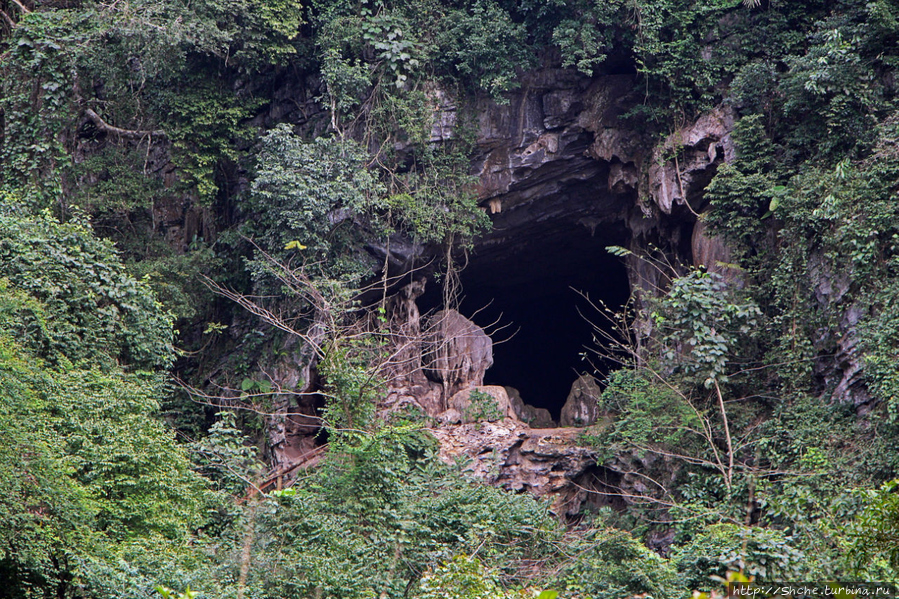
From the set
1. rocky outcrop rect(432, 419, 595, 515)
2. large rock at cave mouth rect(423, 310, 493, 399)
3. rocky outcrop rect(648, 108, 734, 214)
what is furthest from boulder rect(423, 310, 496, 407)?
rocky outcrop rect(648, 108, 734, 214)

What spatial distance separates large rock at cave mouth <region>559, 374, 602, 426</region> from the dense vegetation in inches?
83.8

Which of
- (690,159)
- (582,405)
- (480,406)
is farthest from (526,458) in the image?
(690,159)

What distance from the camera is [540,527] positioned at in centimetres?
1191

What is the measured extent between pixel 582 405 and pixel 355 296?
14.8 feet

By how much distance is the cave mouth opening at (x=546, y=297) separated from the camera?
A: 1817 centimetres

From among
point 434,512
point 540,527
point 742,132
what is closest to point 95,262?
point 434,512

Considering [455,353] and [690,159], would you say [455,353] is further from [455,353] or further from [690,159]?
[690,159]

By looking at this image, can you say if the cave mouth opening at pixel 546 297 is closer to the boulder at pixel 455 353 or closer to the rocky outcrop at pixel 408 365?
the boulder at pixel 455 353

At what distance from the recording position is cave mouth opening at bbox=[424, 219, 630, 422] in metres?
18.2

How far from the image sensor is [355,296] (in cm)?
1545

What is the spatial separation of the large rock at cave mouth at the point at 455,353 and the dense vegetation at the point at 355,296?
103 centimetres

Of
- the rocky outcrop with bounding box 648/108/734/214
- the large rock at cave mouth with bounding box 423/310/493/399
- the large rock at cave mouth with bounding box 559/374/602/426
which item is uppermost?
the rocky outcrop with bounding box 648/108/734/214

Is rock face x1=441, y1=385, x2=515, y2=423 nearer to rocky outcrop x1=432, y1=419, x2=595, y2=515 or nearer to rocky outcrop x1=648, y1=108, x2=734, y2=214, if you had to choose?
rocky outcrop x1=432, y1=419, x2=595, y2=515

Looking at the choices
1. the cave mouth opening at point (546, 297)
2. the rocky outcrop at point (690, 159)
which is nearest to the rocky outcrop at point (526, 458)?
the cave mouth opening at point (546, 297)
